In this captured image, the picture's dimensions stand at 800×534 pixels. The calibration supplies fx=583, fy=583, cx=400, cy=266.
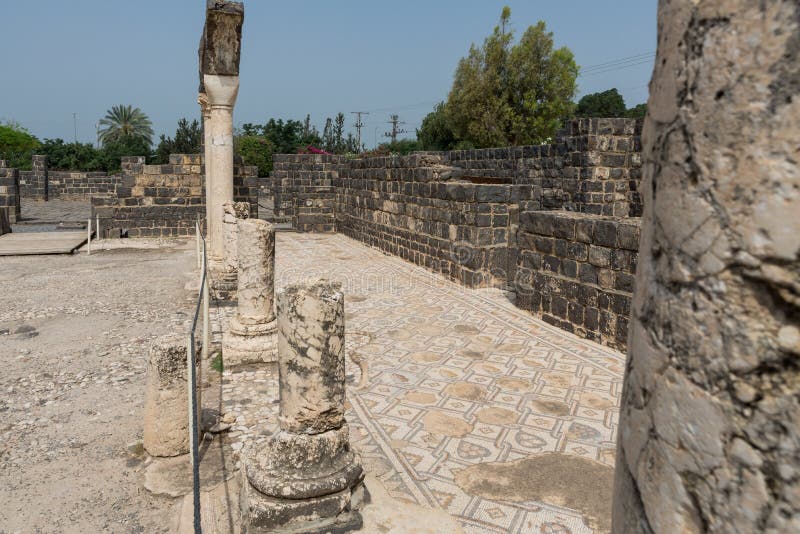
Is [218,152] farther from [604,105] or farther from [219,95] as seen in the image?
[604,105]

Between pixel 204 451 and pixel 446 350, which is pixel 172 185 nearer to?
pixel 446 350

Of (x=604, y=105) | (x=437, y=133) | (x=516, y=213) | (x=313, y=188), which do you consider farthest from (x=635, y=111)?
(x=516, y=213)

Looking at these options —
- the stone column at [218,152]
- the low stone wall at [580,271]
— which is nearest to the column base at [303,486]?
the low stone wall at [580,271]

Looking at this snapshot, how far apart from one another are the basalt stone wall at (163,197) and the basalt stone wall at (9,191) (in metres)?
6.66

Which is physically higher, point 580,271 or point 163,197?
point 163,197

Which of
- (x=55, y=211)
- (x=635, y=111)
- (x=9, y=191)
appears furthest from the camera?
(x=635, y=111)

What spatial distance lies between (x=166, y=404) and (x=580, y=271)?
459 centimetres

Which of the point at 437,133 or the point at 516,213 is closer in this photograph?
the point at 516,213

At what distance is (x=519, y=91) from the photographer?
109 ft

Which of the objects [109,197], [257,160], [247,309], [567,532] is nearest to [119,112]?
[257,160]

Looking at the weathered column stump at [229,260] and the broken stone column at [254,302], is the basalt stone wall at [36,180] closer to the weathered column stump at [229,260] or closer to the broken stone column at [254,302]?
the weathered column stump at [229,260]

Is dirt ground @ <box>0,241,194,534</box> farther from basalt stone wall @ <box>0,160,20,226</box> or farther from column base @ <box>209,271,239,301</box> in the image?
basalt stone wall @ <box>0,160,20,226</box>

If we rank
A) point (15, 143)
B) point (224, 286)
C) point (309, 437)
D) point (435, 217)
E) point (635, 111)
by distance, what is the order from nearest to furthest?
point (309, 437), point (224, 286), point (435, 217), point (15, 143), point (635, 111)

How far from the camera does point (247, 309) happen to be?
5832 millimetres
